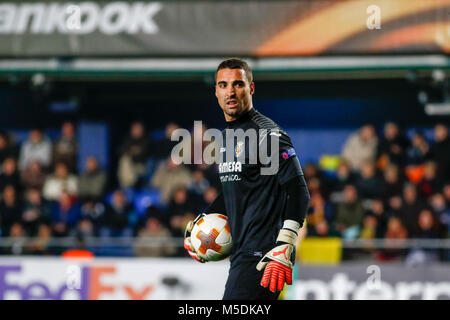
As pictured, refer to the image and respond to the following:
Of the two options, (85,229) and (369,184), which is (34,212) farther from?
(369,184)

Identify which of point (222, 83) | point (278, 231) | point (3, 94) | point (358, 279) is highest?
point (3, 94)

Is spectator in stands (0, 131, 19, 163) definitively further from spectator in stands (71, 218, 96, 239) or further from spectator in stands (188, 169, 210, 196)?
spectator in stands (188, 169, 210, 196)

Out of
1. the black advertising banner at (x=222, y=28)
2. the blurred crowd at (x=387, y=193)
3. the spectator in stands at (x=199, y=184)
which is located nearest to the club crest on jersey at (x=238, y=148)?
the blurred crowd at (x=387, y=193)

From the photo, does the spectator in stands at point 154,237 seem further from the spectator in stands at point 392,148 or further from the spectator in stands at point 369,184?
the spectator in stands at point 392,148

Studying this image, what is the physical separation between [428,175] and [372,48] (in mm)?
2277

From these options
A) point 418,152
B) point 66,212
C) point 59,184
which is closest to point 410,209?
point 418,152

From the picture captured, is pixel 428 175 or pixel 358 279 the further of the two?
pixel 428 175

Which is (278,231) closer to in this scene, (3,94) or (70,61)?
(70,61)

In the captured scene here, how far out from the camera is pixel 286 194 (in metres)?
5.32

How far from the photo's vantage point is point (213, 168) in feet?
46.7

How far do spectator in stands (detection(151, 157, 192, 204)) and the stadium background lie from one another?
0.10ft

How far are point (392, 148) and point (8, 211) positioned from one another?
6.62m
